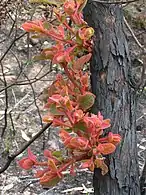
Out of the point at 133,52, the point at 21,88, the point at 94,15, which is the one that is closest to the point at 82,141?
the point at 94,15

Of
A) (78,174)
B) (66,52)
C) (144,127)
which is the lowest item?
(78,174)

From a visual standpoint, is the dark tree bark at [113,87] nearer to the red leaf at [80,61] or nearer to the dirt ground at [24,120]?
the red leaf at [80,61]

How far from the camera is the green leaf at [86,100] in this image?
0.98m

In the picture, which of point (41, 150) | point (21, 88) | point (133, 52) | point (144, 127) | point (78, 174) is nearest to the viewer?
point (78, 174)

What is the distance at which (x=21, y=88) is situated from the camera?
2.57 metres

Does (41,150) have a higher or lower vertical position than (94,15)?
lower

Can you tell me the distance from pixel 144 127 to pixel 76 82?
128 centimetres

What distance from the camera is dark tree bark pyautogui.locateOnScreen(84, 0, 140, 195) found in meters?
1.13

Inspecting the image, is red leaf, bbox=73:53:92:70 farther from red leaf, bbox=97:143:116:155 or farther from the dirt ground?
the dirt ground

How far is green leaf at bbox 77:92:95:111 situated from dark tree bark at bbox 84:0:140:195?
0.50 ft

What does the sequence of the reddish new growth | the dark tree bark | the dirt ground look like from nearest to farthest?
the reddish new growth → the dark tree bark → the dirt ground

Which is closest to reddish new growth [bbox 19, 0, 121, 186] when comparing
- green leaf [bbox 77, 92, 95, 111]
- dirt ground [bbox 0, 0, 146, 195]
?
green leaf [bbox 77, 92, 95, 111]

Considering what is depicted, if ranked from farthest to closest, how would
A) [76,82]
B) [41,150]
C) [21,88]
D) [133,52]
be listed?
[133,52] → [21,88] → [41,150] → [76,82]

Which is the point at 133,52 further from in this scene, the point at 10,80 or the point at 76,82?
the point at 76,82
